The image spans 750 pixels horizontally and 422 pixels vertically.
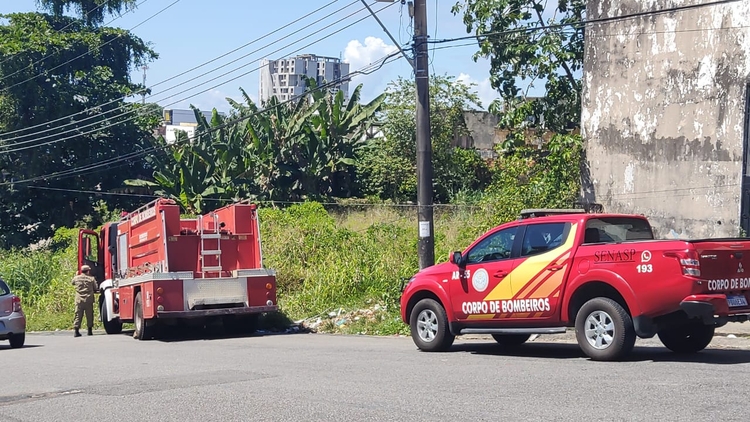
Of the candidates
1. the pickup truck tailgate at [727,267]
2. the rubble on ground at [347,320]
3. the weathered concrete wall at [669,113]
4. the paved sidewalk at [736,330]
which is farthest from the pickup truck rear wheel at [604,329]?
the weathered concrete wall at [669,113]

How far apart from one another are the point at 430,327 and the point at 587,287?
9.33 feet

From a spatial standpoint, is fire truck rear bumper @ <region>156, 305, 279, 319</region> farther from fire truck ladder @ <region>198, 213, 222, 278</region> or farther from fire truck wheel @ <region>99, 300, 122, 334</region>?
fire truck wheel @ <region>99, 300, 122, 334</region>

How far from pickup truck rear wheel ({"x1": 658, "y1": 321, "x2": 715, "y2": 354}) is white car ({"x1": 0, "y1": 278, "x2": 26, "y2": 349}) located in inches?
475

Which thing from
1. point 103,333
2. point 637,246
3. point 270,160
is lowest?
point 103,333

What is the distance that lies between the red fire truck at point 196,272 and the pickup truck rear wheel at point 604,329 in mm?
8703

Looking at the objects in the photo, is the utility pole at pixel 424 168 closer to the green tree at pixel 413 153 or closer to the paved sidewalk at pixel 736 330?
the paved sidewalk at pixel 736 330

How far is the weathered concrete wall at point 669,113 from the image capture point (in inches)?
800

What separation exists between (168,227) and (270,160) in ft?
48.6

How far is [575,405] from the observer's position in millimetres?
7688

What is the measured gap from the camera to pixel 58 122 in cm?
4228

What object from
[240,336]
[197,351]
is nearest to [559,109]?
[240,336]

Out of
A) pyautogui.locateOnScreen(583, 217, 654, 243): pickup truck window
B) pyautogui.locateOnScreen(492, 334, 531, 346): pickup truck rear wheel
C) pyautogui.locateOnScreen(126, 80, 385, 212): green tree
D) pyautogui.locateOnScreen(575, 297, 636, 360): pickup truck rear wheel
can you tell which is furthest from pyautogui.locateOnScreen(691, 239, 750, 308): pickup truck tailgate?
pyautogui.locateOnScreen(126, 80, 385, 212): green tree

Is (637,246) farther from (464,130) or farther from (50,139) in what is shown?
(50,139)

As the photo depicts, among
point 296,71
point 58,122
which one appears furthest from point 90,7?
point 296,71
